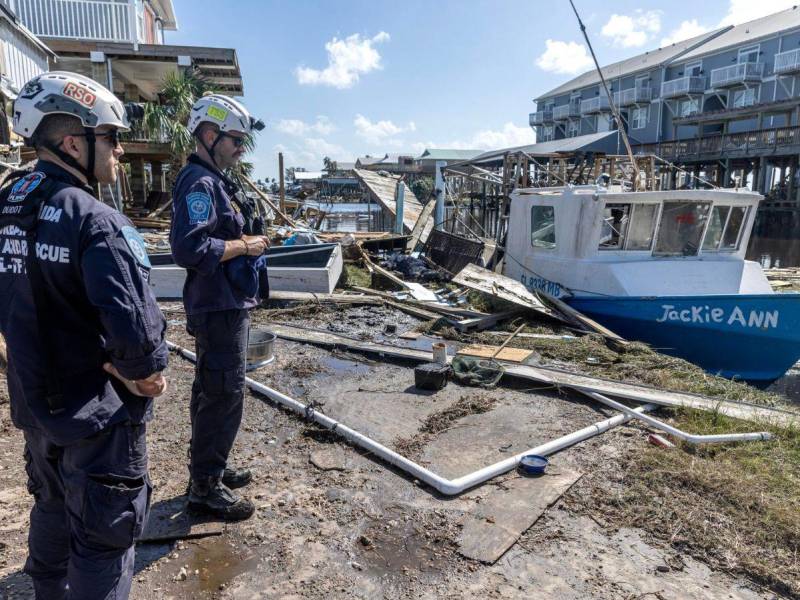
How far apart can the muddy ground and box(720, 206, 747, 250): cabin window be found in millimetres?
5171

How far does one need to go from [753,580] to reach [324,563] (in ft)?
6.31

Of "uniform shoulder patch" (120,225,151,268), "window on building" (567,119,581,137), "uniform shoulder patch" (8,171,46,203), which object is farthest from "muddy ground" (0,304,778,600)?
"window on building" (567,119,581,137)

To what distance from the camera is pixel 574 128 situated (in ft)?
176

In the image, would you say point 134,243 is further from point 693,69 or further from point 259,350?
point 693,69

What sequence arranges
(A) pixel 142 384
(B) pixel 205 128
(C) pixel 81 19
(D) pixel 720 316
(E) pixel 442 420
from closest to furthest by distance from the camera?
(A) pixel 142 384, (B) pixel 205 128, (E) pixel 442 420, (D) pixel 720 316, (C) pixel 81 19

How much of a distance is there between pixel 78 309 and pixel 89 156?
528 mm

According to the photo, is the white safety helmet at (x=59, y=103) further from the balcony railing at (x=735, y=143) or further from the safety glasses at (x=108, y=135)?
the balcony railing at (x=735, y=143)

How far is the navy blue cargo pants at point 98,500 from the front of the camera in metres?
1.75

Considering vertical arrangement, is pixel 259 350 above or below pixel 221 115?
below

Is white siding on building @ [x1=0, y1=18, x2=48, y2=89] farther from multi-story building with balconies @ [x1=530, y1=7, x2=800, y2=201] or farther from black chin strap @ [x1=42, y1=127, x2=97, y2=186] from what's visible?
multi-story building with balconies @ [x1=530, y1=7, x2=800, y2=201]

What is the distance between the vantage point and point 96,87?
196cm

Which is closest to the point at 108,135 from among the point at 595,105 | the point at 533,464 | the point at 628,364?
the point at 533,464

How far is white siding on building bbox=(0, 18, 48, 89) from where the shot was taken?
1205 centimetres

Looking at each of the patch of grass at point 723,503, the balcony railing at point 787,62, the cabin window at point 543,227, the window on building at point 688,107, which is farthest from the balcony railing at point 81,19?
the window on building at point 688,107
